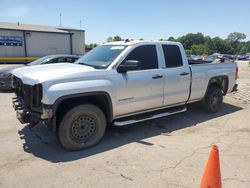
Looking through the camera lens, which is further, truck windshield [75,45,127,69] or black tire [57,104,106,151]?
truck windshield [75,45,127,69]

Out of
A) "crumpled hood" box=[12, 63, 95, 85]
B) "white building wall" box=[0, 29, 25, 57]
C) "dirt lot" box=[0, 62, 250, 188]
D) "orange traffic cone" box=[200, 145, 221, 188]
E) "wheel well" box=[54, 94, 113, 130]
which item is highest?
"white building wall" box=[0, 29, 25, 57]

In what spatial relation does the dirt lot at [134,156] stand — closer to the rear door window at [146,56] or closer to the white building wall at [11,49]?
the rear door window at [146,56]

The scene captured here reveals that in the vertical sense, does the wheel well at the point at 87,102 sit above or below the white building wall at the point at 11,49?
below

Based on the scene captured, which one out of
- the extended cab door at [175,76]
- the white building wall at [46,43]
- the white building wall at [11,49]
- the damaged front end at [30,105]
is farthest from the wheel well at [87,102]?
the white building wall at [46,43]

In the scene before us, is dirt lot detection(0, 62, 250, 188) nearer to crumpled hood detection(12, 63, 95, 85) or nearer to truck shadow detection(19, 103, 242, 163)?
truck shadow detection(19, 103, 242, 163)

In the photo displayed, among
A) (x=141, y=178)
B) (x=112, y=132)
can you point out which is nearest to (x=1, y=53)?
(x=112, y=132)

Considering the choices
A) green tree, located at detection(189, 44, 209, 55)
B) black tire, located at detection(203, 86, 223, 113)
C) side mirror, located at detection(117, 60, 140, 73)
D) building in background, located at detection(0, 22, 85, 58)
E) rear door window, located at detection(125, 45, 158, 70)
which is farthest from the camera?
green tree, located at detection(189, 44, 209, 55)

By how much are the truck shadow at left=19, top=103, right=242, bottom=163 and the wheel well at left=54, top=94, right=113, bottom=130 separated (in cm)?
49

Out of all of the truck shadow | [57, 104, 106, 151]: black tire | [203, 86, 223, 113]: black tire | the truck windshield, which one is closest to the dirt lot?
the truck shadow

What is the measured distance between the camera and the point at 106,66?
5.01 metres

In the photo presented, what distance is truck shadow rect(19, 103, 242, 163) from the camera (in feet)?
15.1

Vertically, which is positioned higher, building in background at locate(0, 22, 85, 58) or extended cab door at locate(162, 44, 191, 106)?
building in background at locate(0, 22, 85, 58)

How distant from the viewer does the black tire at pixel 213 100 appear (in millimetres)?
7238

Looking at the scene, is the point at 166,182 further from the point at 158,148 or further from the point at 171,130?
the point at 171,130
